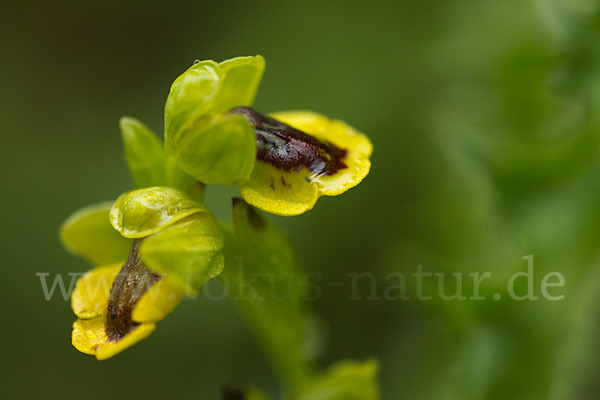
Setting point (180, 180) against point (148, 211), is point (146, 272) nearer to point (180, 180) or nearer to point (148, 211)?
point (148, 211)

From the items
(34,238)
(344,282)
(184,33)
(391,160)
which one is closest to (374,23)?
(391,160)

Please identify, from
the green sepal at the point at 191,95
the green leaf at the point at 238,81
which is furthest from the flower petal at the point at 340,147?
the green sepal at the point at 191,95

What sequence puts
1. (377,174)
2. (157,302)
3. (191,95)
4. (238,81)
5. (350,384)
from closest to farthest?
1. (157,302)
2. (191,95)
3. (238,81)
4. (350,384)
5. (377,174)

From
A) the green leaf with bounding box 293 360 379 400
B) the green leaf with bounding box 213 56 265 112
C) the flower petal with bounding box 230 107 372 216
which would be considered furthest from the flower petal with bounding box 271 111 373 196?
the green leaf with bounding box 293 360 379 400

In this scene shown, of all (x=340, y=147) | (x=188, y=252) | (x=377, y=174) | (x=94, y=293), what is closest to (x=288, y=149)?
(x=340, y=147)

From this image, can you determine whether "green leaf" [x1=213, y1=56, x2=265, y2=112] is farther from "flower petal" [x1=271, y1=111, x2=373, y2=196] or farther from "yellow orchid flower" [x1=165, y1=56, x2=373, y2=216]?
"flower petal" [x1=271, y1=111, x2=373, y2=196]

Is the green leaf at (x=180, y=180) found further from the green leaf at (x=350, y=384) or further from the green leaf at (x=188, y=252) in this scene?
the green leaf at (x=350, y=384)
